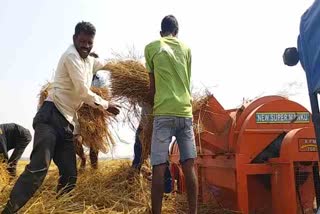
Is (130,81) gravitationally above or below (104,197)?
above

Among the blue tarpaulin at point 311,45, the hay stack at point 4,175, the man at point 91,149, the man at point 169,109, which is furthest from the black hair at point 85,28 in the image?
the hay stack at point 4,175

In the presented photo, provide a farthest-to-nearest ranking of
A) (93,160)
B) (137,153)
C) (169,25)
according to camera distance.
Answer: (93,160)
(137,153)
(169,25)

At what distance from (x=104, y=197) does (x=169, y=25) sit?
1.93m

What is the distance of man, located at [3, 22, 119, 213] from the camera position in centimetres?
425

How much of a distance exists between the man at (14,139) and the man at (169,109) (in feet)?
13.5

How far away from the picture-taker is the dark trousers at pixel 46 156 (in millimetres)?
3941

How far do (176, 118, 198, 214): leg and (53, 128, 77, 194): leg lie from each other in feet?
3.59

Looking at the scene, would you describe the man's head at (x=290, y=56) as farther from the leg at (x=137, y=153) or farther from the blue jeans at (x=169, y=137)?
the leg at (x=137, y=153)

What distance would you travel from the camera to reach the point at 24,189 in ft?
13.0

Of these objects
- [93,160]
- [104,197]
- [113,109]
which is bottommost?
[104,197]

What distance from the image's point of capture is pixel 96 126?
219 inches

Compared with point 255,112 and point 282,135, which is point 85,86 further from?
point 282,135

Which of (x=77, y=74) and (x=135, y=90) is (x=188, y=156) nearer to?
(x=135, y=90)

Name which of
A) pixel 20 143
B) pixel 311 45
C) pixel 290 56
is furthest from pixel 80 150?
pixel 311 45
